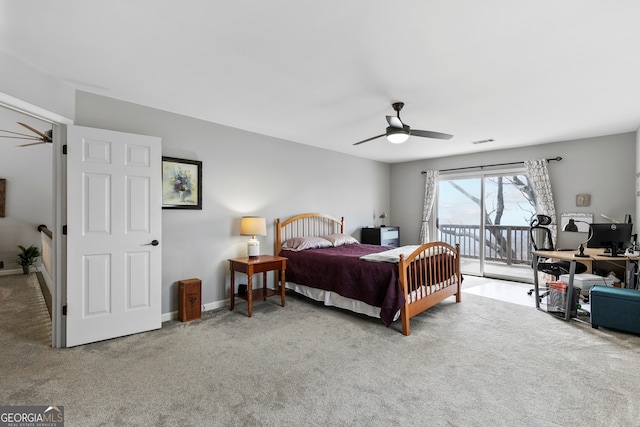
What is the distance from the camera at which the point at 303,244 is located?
4.69m

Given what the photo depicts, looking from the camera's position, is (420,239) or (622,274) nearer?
(622,274)

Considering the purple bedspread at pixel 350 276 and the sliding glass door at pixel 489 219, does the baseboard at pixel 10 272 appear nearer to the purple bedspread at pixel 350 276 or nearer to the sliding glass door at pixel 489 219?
the purple bedspread at pixel 350 276

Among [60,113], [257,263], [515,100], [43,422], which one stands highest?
[515,100]

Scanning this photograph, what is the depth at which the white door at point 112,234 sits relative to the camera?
292 centimetres

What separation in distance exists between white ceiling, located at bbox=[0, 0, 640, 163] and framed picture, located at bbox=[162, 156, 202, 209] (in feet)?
2.08

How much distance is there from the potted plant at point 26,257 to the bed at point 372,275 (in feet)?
16.6

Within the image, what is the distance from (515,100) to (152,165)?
3.97 meters

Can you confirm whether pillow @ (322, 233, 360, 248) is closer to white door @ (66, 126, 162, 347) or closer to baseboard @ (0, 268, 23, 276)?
white door @ (66, 126, 162, 347)

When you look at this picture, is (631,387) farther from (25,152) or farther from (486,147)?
(25,152)

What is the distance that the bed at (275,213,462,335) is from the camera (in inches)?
131

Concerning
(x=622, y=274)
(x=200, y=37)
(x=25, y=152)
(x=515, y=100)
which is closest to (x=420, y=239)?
(x=622, y=274)


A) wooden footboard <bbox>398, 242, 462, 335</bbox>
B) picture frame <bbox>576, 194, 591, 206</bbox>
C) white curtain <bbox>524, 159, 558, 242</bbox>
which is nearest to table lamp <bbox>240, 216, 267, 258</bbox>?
wooden footboard <bbox>398, 242, 462, 335</bbox>

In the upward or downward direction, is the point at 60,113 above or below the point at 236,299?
above

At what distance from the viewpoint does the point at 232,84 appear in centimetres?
295
